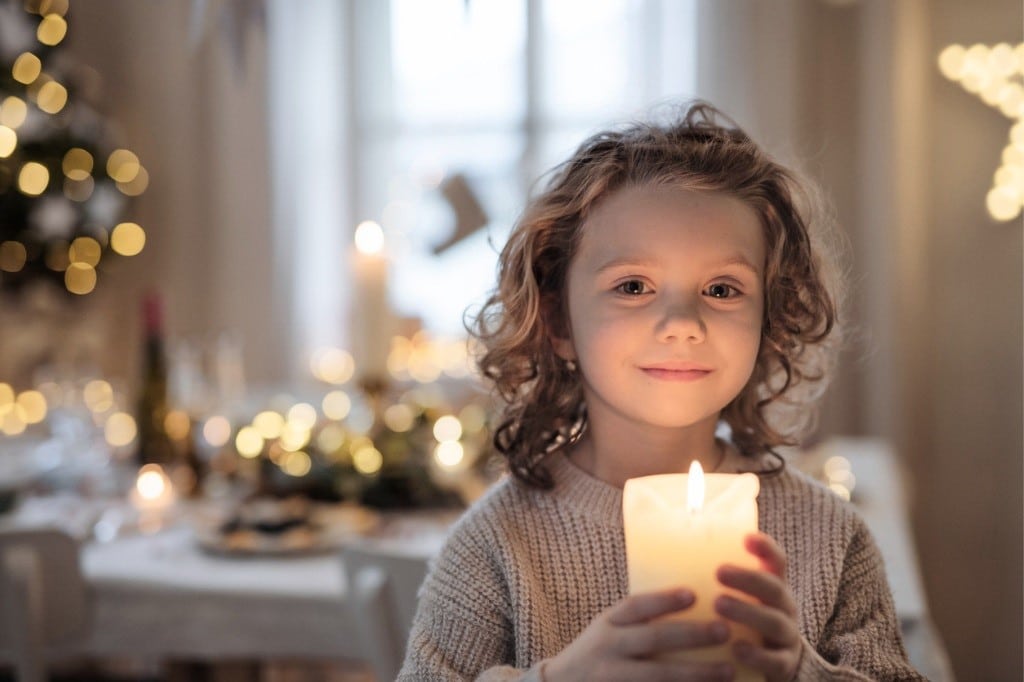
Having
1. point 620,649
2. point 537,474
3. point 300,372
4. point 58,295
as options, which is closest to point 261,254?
point 300,372

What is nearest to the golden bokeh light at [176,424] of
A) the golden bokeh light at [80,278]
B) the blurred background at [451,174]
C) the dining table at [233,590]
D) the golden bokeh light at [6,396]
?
the blurred background at [451,174]

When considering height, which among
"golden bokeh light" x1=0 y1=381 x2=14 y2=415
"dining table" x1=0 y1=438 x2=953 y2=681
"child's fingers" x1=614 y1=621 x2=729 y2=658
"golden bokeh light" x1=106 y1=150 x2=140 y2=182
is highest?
"golden bokeh light" x1=106 y1=150 x2=140 y2=182

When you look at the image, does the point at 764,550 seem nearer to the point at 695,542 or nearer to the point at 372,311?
the point at 695,542

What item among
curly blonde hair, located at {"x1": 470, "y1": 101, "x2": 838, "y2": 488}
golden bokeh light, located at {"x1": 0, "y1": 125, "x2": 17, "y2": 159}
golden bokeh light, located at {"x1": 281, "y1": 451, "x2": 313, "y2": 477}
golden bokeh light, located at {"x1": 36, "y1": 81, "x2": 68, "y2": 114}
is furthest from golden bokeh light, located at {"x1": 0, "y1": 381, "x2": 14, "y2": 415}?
curly blonde hair, located at {"x1": 470, "y1": 101, "x2": 838, "y2": 488}

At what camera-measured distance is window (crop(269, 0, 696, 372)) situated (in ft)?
12.3

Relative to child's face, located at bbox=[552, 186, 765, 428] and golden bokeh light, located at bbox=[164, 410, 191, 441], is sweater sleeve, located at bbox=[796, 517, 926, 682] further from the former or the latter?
golden bokeh light, located at bbox=[164, 410, 191, 441]

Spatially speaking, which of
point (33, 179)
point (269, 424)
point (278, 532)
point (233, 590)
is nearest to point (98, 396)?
point (269, 424)

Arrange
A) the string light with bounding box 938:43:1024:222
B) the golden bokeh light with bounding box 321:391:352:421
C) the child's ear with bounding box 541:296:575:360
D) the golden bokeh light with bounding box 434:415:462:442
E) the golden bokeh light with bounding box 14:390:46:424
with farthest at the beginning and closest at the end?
1. the golden bokeh light with bounding box 14:390:46:424
2. the string light with bounding box 938:43:1024:222
3. the golden bokeh light with bounding box 321:391:352:421
4. the golden bokeh light with bounding box 434:415:462:442
5. the child's ear with bounding box 541:296:575:360

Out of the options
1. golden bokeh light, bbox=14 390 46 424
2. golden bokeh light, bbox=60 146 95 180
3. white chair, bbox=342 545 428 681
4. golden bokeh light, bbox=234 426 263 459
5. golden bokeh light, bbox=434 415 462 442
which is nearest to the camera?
white chair, bbox=342 545 428 681

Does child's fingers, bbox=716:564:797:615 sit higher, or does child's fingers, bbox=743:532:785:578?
child's fingers, bbox=743:532:785:578

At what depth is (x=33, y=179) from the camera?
3.49 meters

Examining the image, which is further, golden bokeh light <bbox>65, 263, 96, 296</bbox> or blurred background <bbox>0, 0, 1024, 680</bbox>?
golden bokeh light <bbox>65, 263, 96, 296</bbox>

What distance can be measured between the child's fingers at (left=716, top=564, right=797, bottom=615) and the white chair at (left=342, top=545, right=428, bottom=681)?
0.73 meters

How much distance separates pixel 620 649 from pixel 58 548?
1.19 metres
